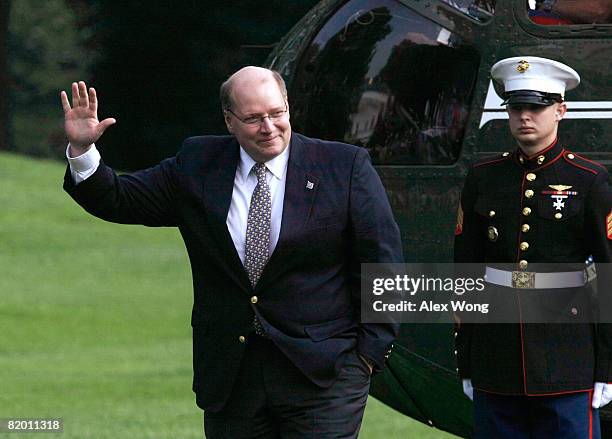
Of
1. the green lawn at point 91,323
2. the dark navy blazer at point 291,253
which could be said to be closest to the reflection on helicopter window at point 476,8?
the dark navy blazer at point 291,253

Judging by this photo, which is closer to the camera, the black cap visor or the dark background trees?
the black cap visor

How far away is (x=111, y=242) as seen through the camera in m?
21.2

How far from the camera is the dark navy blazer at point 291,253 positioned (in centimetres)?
455

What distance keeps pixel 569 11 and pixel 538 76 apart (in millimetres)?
1259

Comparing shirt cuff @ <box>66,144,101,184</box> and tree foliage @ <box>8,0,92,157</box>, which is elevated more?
shirt cuff @ <box>66,144,101,184</box>

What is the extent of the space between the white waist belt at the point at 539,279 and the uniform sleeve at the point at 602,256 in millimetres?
103

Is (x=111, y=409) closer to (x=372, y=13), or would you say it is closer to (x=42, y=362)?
(x=42, y=362)

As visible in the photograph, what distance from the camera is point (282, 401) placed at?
4547mm

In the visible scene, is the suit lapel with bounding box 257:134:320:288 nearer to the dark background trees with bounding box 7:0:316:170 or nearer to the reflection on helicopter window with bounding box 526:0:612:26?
the reflection on helicopter window with bounding box 526:0:612:26

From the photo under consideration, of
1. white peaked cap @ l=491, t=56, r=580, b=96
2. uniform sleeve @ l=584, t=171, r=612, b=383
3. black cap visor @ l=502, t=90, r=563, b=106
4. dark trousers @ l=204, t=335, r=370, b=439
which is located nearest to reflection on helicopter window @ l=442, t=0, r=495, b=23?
white peaked cap @ l=491, t=56, r=580, b=96

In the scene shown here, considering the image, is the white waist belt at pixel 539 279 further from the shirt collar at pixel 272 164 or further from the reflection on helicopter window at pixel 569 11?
the reflection on helicopter window at pixel 569 11

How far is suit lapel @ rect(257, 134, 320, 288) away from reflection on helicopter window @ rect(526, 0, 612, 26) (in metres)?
1.89

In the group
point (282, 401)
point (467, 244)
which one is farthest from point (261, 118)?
point (467, 244)

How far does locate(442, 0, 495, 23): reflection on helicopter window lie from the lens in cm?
627
